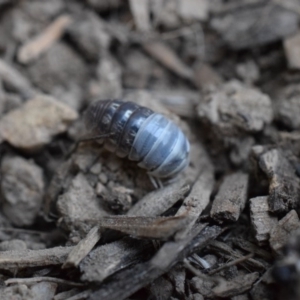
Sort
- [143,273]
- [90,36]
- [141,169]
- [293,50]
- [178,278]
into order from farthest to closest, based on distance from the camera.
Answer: [90,36] < [293,50] < [141,169] < [178,278] < [143,273]

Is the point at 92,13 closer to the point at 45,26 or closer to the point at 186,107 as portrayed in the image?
the point at 45,26

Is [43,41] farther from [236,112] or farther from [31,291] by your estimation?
[31,291]

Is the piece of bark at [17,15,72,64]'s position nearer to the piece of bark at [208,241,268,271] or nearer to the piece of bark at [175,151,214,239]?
the piece of bark at [175,151,214,239]

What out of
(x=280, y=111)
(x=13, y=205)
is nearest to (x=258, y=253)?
(x=280, y=111)

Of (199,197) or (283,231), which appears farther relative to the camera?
(199,197)

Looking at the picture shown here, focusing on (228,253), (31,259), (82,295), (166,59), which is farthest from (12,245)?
(166,59)

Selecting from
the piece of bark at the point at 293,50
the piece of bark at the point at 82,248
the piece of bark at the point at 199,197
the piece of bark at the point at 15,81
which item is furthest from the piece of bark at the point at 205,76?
the piece of bark at the point at 82,248
